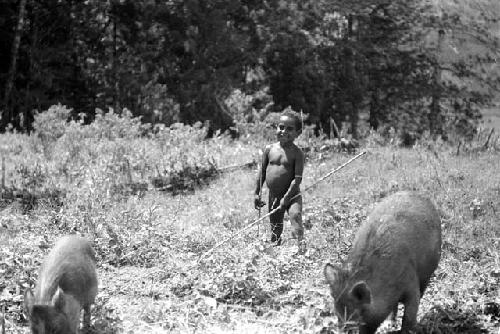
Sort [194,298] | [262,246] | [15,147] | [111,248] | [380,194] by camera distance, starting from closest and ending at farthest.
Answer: [194,298], [262,246], [111,248], [380,194], [15,147]

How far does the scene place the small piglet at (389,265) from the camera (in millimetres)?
4680

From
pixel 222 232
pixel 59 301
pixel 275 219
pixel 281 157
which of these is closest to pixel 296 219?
pixel 275 219

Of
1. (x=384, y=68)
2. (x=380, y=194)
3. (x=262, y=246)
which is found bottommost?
(x=384, y=68)

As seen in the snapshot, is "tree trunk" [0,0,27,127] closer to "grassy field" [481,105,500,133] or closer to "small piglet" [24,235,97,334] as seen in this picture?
"small piglet" [24,235,97,334]

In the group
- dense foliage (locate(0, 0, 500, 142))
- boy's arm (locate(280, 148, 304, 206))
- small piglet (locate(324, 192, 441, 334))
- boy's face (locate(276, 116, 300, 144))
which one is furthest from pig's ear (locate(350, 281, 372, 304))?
dense foliage (locate(0, 0, 500, 142))

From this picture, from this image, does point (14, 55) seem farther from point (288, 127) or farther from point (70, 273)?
point (70, 273)

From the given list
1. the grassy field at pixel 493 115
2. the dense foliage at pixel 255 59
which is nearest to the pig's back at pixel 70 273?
the dense foliage at pixel 255 59

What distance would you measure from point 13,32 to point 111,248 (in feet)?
56.6

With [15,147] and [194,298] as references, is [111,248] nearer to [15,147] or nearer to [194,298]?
[194,298]

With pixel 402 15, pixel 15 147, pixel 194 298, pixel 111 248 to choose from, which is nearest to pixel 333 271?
pixel 194 298

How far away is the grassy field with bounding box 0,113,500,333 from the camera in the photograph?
5.80 metres

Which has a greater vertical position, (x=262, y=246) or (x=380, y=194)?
(x=262, y=246)

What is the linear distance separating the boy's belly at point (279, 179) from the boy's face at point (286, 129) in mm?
309

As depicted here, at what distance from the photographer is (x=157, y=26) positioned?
85.1 ft
